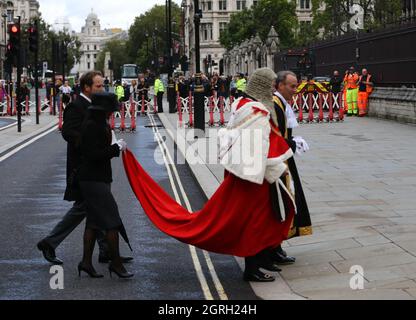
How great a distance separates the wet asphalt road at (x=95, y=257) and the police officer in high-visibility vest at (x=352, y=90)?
56.2ft

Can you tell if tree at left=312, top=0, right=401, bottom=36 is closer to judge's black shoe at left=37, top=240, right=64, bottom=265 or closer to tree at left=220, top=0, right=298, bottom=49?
tree at left=220, top=0, right=298, bottom=49

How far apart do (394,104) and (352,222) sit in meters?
18.8

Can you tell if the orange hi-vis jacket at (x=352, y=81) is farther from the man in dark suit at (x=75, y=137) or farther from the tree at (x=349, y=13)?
the tree at (x=349, y=13)

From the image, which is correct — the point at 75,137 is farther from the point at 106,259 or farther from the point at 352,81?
the point at 352,81

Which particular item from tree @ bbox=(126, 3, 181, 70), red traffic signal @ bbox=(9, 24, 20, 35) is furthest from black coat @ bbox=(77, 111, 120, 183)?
tree @ bbox=(126, 3, 181, 70)

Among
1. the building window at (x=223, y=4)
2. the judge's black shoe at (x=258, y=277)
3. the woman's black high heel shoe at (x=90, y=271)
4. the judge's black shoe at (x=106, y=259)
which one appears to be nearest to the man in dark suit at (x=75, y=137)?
the judge's black shoe at (x=106, y=259)

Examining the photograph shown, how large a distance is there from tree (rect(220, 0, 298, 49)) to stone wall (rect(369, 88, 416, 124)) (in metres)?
66.8

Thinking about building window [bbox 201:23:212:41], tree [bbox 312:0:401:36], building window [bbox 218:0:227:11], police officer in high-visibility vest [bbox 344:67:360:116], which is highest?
building window [bbox 218:0:227:11]

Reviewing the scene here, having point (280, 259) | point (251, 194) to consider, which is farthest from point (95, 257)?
point (251, 194)

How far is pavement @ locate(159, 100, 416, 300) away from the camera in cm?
727

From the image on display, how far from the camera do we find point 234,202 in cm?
746

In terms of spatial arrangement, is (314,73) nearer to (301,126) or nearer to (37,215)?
(301,126)

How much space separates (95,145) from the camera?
298 inches
